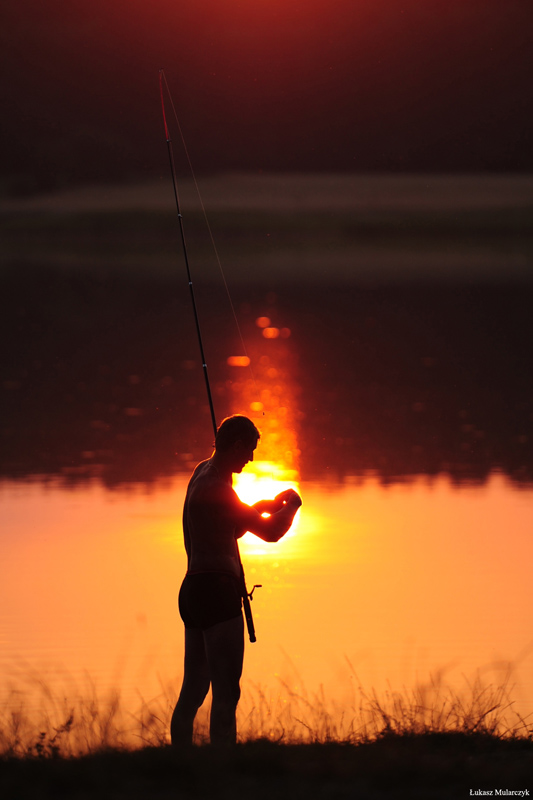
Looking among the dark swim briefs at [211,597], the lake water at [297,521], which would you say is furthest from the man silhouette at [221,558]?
the lake water at [297,521]

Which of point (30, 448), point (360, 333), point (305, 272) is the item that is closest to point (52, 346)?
point (360, 333)

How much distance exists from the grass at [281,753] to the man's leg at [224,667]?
0.42 feet

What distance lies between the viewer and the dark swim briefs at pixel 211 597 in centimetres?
542

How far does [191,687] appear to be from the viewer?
A: 5.61 m

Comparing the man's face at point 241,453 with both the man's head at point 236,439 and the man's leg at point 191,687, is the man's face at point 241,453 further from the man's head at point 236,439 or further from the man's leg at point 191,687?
the man's leg at point 191,687

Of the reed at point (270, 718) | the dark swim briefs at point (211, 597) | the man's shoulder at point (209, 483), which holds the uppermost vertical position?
the man's shoulder at point (209, 483)

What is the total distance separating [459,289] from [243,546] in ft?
219

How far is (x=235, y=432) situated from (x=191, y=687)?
1063mm

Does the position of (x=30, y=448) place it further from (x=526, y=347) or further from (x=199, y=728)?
(x=526, y=347)

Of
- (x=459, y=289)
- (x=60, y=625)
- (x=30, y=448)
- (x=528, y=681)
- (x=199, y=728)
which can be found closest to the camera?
(x=199, y=728)

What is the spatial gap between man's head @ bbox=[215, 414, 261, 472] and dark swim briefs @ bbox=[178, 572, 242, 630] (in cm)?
44

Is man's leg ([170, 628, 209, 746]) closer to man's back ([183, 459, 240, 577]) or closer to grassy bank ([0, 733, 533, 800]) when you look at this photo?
grassy bank ([0, 733, 533, 800])

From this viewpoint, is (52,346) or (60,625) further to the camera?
(52,346)

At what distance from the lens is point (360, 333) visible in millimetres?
43438
